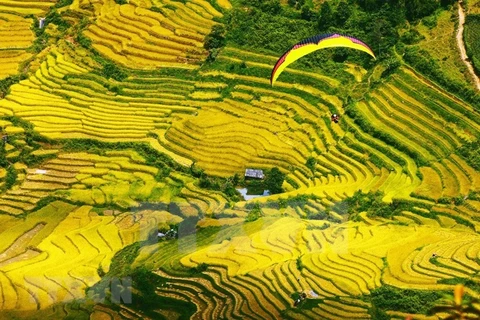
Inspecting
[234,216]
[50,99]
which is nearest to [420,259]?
[234,216]

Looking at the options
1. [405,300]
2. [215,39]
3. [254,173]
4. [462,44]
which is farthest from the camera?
[215,39]

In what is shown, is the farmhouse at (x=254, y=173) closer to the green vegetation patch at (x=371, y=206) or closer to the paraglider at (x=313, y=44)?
the green vegetation patch at (x=371, y=206)

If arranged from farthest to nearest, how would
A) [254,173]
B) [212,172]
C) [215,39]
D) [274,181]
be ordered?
[215,39], [212,172], [254,173], [274,181]

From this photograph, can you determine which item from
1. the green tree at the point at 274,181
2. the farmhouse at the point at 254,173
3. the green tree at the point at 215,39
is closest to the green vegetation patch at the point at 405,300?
the green tree at the point at 274,181

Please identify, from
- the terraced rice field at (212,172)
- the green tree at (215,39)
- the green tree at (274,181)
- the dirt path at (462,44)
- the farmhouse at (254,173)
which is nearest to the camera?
the terraced rice field at (212,172)

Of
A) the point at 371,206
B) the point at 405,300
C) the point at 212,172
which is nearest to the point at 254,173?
the point at 212,172

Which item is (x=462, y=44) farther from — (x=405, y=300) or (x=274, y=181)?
(x=405, y=300)

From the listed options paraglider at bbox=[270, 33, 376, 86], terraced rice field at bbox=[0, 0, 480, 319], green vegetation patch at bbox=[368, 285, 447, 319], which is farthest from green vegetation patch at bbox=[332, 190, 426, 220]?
green vegetation patch at bbox=[368, 285, 447, 319]

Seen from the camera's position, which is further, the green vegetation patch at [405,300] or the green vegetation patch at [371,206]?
the green vegetation patch at [371,206]
